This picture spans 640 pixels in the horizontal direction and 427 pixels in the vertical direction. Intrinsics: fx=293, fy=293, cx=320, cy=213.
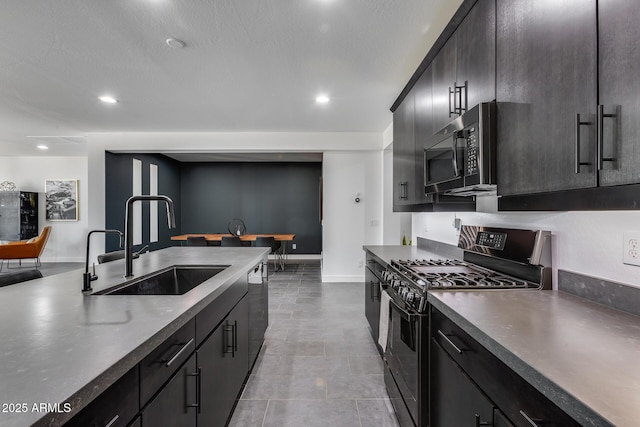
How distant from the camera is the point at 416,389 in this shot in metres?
1.44

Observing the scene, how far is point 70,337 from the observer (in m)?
0.82

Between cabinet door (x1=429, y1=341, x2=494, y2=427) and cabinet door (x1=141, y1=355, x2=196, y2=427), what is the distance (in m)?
1.02

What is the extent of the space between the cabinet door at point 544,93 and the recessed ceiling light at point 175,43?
7.02ft

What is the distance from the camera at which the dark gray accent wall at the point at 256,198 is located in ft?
25.6

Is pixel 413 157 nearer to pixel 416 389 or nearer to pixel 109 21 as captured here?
pixel 416 389

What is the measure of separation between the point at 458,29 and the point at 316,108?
225 centimetres

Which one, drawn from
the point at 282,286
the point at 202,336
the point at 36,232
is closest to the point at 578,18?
the point at 202,336

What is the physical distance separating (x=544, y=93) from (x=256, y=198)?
724 centimetres

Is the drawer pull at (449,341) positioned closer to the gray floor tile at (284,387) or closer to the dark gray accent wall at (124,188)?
the gray floor tile at (284,387)

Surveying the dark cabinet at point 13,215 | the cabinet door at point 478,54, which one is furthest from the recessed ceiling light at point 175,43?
the dark cabinet at point 13,215

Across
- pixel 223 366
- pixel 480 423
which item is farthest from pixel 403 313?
pixel 223 366

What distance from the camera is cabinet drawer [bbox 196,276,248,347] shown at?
4.14 ft

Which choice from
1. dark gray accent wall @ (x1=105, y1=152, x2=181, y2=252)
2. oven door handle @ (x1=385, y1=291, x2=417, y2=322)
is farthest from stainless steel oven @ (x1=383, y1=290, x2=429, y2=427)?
dark gray accent wall @ (x1=105, y1=152, x2=181, y2=252)

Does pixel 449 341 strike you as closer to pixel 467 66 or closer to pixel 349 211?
pixel 467 66
